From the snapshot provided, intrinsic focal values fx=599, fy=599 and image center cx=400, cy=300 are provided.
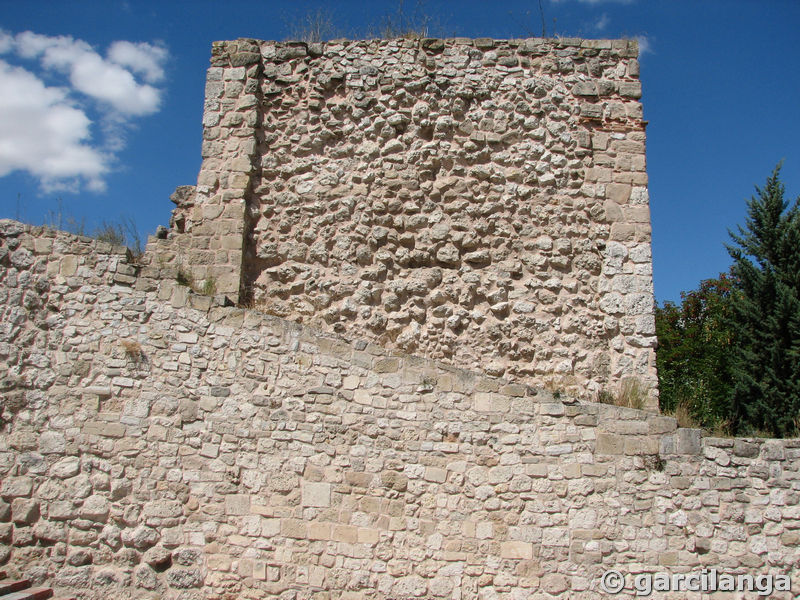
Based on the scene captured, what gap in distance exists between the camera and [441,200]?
23.3 ft

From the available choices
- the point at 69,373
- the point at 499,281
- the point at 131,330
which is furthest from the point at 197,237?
the point at 499,281

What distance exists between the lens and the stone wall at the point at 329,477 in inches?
204

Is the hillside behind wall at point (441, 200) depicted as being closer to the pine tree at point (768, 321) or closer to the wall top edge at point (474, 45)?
the wall top edge at point (474, 45)

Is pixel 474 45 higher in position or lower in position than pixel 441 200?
higher

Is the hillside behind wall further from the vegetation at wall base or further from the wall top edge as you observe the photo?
the vegetation at wall base

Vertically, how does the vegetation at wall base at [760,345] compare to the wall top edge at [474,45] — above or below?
below

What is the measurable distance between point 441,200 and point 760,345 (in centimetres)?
512

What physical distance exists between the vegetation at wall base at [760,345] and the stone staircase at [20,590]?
6906mm

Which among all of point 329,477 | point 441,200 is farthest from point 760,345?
point 329,477

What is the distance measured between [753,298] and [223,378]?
7470 millimetres

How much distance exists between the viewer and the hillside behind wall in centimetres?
674

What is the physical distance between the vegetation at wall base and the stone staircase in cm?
691

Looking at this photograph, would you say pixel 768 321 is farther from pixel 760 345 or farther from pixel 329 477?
pixel 329 477

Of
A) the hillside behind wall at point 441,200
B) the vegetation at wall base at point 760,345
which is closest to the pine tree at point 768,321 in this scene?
the vegetation at wall base at point 760,345
